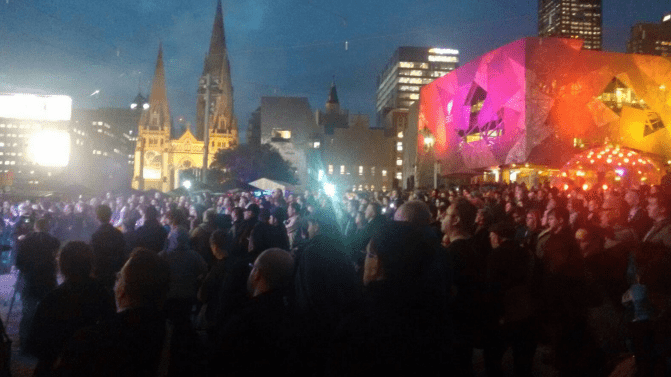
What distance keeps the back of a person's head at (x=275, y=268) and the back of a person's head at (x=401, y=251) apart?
3.49 feet

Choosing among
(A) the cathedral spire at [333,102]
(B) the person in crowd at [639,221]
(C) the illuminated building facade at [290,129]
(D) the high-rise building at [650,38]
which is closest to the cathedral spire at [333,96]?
(A) the cathedral spire at [333,102]

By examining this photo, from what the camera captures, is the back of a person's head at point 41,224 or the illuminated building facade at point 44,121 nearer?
the back of a person's head at point 41,224

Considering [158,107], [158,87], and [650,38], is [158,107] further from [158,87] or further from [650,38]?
[650,38]

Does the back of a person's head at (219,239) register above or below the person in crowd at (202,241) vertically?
above

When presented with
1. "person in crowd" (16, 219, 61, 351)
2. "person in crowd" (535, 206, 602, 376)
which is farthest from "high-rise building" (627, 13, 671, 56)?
"person in crowd" (16, 219, 61, 351)

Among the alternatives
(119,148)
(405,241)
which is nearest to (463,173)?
(405,241)

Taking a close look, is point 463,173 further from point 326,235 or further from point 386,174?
point 386,174

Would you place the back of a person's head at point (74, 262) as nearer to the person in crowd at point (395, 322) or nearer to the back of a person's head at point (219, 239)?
the back of a person's head at point (219, 239)

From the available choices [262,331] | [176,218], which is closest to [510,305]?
[262,331]

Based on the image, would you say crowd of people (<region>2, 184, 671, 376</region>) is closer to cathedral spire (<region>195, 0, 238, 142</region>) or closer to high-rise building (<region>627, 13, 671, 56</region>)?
cathedral spire (<region>195, 0, 238, 142</region>)

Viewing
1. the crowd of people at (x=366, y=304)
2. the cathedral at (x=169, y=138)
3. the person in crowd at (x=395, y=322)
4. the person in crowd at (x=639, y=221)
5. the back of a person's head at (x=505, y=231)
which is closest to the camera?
the person in crowd at (x=395, y=322)

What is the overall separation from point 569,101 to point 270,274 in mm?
34283

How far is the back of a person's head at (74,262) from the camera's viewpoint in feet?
13.3

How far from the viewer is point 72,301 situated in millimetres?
3865
